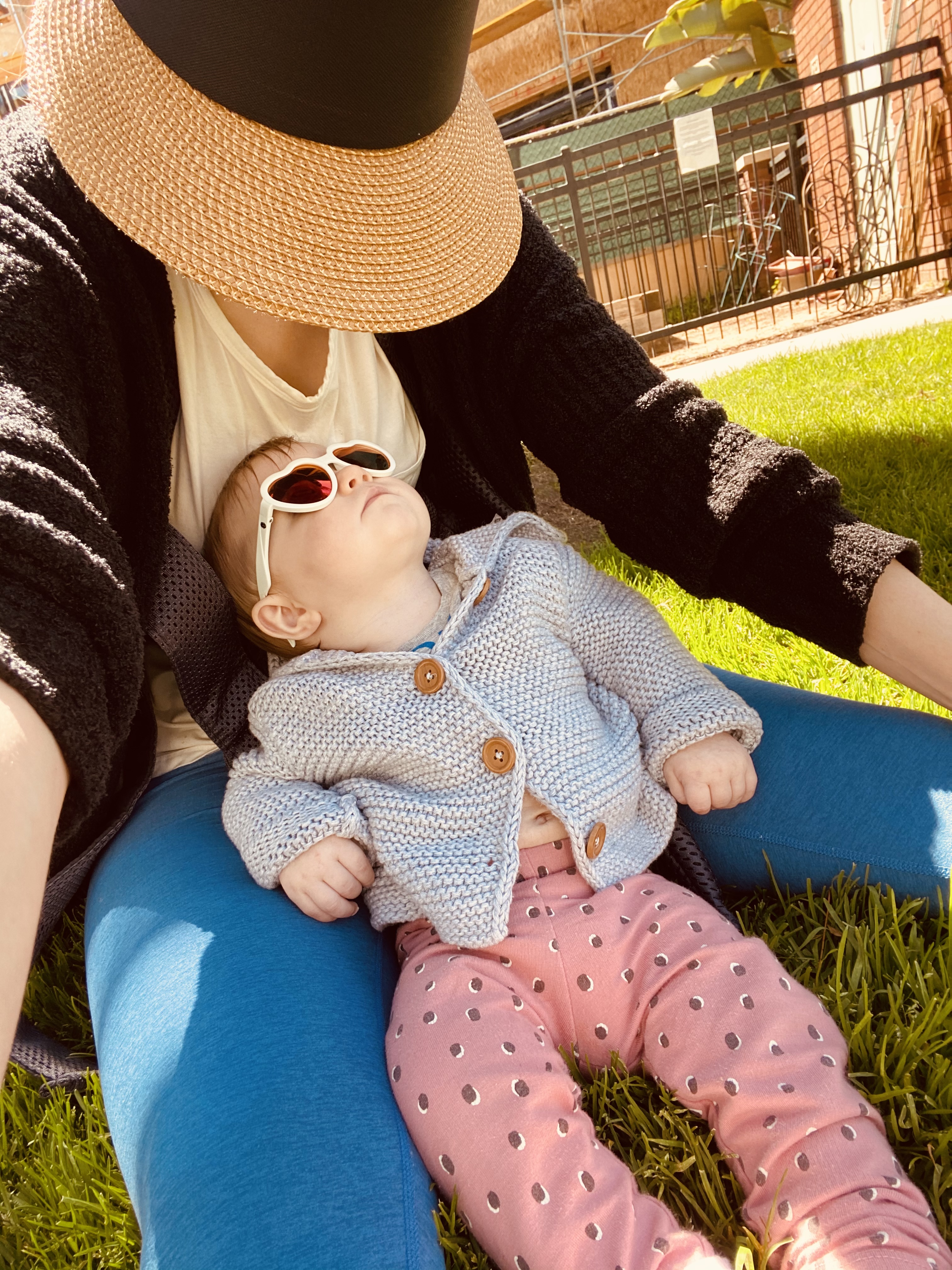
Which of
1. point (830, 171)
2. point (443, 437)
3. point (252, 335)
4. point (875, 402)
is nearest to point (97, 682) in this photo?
point (252, 335)

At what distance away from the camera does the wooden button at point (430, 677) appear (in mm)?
1544

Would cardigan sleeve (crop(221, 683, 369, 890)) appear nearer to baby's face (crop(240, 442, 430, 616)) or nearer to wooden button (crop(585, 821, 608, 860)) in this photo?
baby's face (crop(240, 442, 430, 616))

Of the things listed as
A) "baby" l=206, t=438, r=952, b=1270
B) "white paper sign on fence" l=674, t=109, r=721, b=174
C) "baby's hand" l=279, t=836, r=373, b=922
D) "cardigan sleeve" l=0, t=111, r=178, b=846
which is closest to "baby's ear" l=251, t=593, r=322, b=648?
"baby" l=206, t=438, r=952, b=1270

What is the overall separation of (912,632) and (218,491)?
4.00 ft

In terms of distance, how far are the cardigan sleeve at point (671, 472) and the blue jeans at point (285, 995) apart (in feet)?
0.70

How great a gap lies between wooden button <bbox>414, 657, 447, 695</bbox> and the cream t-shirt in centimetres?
54

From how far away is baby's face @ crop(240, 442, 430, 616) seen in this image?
1.63 m

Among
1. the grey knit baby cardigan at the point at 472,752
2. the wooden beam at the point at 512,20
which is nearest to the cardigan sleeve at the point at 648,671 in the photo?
the grey knit baby cardigan at the point at 472,752

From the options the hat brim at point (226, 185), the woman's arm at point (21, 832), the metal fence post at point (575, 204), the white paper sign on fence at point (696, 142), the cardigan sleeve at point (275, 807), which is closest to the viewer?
the woman's arm at point (21, 832)

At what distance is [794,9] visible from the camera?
39.7ft

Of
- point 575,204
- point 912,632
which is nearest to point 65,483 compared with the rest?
point 912,632

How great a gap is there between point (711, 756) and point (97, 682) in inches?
36.4

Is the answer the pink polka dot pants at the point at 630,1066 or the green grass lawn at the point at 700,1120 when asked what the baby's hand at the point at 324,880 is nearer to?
the pink polka dot pants at the point at 630,1066

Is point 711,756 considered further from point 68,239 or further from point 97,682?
point 68,239
